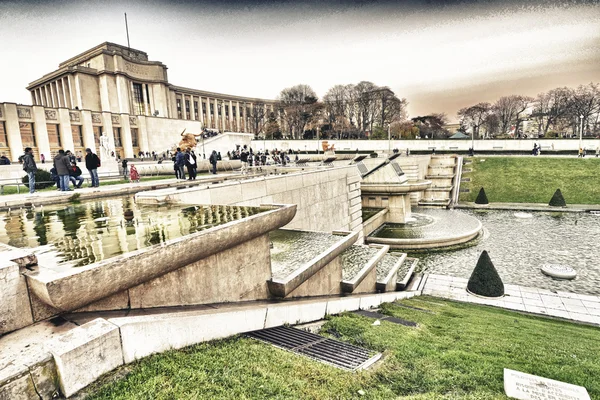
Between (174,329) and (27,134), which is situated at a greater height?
(27,134)

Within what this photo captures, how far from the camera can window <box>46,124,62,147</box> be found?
40.0m

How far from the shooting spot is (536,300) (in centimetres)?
1143

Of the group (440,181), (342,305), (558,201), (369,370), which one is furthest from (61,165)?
(440,181)

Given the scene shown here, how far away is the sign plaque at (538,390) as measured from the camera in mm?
3301

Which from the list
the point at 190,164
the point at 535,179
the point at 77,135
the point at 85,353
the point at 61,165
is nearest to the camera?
the point at 85,353

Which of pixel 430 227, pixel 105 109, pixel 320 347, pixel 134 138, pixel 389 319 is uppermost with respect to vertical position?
pixel 105 109

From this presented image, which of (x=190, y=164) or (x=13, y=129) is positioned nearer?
(x=190, y=164)

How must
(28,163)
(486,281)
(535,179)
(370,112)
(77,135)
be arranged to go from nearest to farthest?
(28,163) < (486,281) < (535,179) < (77,135) < (370,112)

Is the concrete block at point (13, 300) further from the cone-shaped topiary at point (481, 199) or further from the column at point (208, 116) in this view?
the column at point (208, 116)

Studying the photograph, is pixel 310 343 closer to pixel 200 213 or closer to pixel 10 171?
pixel 200 213

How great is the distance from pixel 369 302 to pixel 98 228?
604cm

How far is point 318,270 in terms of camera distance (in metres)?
6.70

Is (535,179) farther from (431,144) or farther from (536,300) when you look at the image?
(536,300)

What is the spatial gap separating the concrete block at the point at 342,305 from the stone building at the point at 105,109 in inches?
1652
